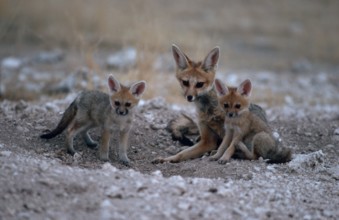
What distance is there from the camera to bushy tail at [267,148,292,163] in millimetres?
7793

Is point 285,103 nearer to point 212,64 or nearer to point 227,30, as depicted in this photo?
point 212,64

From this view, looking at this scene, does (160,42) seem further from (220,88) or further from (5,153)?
(5,153)

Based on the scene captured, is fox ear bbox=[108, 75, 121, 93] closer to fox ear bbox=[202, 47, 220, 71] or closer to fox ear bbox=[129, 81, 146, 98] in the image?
fox ear bbox=[129, 81, 146, 98]

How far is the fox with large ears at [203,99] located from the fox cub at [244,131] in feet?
0.85

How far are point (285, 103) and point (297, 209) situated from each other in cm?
727

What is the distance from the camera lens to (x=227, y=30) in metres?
19.6

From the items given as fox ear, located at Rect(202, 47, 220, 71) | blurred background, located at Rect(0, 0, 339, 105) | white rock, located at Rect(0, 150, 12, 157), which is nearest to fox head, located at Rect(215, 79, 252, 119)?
fox ear, located at Rect(202, 47, 220, 71)

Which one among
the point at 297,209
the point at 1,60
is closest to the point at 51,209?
the point at 297,209

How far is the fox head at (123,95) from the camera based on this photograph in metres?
7.64

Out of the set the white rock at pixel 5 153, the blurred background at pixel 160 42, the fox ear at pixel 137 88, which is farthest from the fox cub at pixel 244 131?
the blurred background at pixel 160 42

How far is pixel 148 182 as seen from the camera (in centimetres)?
629

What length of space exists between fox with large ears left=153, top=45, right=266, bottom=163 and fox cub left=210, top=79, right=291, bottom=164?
258mm

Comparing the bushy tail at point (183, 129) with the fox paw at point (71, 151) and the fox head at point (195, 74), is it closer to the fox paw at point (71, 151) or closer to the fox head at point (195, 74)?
the fox head at point (195, 74)

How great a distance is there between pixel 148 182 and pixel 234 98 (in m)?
1.96
